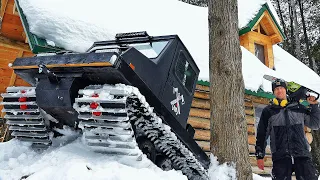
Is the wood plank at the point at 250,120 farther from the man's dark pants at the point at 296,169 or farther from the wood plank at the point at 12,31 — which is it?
the wood plank at the point at 12,31

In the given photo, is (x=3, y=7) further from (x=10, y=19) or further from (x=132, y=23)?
(x=132, y=23)

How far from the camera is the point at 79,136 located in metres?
4.55

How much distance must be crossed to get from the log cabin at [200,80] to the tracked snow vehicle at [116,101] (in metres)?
3.28

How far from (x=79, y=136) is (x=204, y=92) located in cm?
481

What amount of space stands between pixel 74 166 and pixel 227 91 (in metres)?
2.17

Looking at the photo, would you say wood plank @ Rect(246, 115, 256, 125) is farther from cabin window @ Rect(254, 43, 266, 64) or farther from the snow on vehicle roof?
cabin window @ Rect(254, 43, 266, 64)

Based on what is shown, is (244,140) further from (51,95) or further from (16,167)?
(16,167)

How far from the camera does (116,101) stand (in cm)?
340

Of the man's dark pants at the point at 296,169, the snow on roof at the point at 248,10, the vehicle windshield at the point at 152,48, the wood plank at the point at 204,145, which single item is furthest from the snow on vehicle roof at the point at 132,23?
the man's dark pants at the point at 296,169

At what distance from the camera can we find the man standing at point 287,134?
14.7ft

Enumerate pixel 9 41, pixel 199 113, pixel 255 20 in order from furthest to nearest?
pixel 255 20 < pixel 9 41 < pixel 199 113

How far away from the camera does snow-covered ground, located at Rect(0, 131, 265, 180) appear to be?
3365 mm

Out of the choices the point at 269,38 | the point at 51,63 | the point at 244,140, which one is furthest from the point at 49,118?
the point at 269,38

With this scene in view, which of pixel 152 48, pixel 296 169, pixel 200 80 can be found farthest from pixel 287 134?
pixel 200 80
